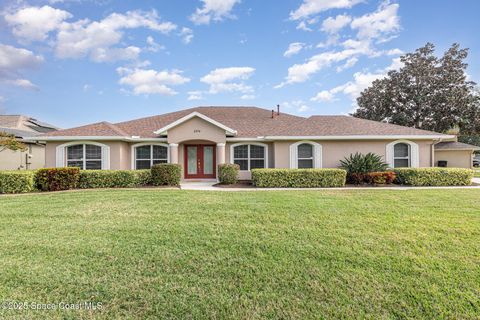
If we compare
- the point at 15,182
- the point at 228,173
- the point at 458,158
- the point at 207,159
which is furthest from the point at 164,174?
the point at 458,158

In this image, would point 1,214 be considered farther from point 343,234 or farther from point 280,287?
point 343,234

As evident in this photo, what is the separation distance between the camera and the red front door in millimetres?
16141

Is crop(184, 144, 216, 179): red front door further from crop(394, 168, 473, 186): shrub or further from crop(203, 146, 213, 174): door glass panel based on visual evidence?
crop(394, 168, 473, 186): shrub

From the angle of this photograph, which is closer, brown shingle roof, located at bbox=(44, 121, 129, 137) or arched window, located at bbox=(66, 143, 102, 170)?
brown shingle roof, located at bbox=(44, 121, 129, 137)

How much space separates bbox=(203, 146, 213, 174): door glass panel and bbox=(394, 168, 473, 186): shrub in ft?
37.9

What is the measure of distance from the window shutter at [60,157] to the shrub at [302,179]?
11.9 metres

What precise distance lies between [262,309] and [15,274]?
3876 millimetres

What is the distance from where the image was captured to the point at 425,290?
3453 mm

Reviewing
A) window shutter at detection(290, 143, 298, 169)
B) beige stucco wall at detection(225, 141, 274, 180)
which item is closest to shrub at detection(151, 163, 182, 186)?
beige stucco wall at detection(225, 141, 274, 180)

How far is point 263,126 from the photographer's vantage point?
1741 cm

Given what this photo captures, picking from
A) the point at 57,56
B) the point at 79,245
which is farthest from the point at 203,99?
the point at 79,245

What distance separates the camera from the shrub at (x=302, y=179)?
12.8m

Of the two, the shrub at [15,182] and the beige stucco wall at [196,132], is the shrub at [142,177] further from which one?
the shrub at [15,182]

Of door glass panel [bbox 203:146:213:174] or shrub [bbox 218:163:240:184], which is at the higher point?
door glass panel [bbox 203:146:213:174]
